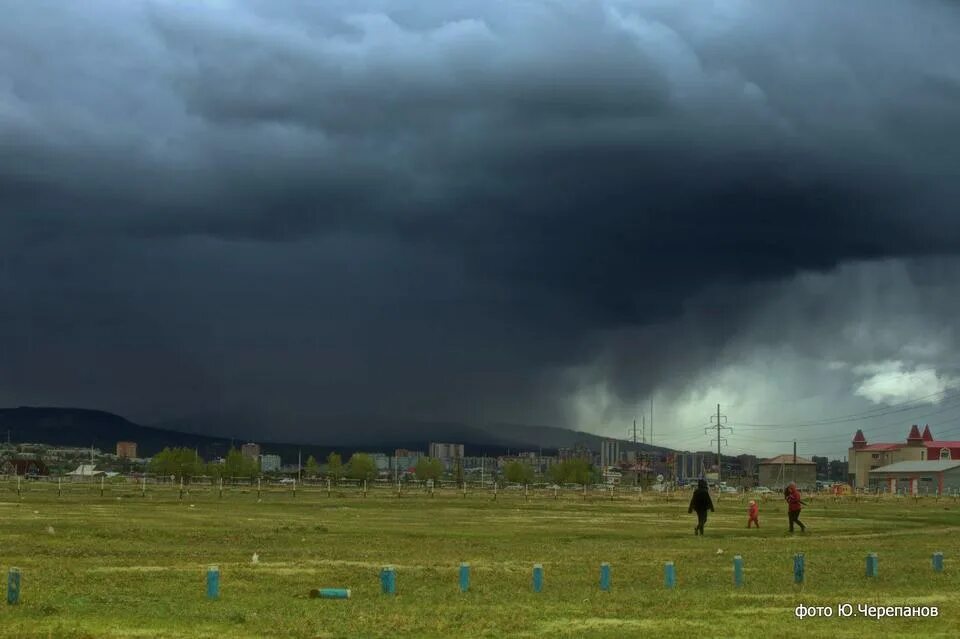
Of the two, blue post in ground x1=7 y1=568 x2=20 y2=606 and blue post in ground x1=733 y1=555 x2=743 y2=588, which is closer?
blue post in ground x1=7 y1=568 x2=20 y2=606

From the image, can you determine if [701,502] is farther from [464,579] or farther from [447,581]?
[464,579]

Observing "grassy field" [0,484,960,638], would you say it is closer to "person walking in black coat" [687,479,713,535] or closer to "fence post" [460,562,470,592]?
"fence post" [460,562,470,592]

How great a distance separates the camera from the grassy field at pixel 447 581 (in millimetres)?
21641

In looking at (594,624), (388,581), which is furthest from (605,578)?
(594,624)

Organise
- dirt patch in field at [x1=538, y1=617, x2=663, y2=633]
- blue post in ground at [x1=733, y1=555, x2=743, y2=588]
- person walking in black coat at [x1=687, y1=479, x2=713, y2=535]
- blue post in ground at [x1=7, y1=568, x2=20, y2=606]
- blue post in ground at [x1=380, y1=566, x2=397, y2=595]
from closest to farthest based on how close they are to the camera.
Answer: dirt patch in field at [x1=538, y1=617, x2=663, y2=633], blue post in ground at [x1=7, y1=568, x2=20, y2=606], blue post in ground at [x1=380, y1=566, x2=397, y2=595], blue post in ground at [x1=733, y1=555, x2=743, y2=588], person walking in black coat at [x1=687, y1=479, x2=713, y2=535]

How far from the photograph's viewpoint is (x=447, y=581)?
29.7 m

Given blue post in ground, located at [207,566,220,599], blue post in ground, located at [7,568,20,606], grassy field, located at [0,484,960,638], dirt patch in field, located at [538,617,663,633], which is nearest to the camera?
dirt patch in field, located at [538,617,663,633]

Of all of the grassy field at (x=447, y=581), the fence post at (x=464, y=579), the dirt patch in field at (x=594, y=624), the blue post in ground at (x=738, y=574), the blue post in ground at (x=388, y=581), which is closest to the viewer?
the dirt patch in field at (x=594, y=624)

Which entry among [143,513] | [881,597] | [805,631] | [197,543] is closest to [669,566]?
[881,597]

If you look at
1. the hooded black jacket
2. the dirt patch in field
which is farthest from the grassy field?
the hooded black jacket

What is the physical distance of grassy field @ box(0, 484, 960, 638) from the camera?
71.0 ft

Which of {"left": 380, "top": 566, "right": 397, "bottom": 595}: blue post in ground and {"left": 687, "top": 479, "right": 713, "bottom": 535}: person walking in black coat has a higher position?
{"left": 687, "top": 479, "right": 713, "bottom": 535}: person walking in black coat

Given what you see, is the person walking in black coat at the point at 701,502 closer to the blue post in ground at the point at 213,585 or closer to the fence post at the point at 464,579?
the fence post at the point at 464,579

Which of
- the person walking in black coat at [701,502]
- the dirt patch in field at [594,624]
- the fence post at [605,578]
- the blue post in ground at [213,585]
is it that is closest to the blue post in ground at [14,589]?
the blue post in ground at [213,585]
